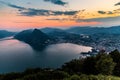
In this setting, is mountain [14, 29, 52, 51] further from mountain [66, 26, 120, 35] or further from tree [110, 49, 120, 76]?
tree [110, 49, 120, 76]

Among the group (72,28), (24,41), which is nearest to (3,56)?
(24,41)

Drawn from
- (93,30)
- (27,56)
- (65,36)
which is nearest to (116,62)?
(27,56)

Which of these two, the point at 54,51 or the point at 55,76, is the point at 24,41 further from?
the point at 55,76

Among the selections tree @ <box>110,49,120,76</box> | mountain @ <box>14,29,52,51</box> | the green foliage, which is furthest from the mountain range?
the green foliage

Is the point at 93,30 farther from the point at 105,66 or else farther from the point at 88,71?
the point at 105,66

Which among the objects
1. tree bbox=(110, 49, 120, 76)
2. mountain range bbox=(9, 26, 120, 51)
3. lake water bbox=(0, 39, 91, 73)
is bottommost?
lake water bbox=(0, 39, 91, 73)
